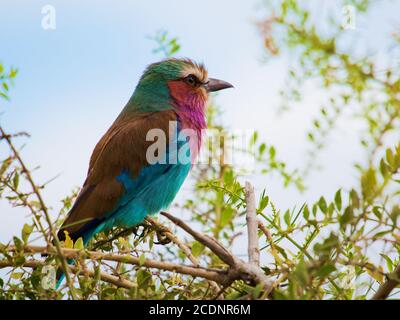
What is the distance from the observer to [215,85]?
4289mm

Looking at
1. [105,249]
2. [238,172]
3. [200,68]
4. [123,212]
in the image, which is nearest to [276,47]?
[238,172]

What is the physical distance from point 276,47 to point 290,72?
1.72 ft

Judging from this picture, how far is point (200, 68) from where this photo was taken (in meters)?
4.30

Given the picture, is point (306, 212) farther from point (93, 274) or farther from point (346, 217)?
point (93, 274)

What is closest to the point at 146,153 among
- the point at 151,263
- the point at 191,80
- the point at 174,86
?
the point at 174,86

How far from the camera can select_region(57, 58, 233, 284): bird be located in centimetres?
332

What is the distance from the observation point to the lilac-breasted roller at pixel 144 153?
332 centimetres

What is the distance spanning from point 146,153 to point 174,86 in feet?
2.17

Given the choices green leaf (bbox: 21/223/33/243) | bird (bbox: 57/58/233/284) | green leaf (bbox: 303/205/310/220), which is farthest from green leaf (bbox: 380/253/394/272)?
bird (bbox: 57/58/233/284)

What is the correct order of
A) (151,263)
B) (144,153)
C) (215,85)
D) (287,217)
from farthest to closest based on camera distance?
(215,85)
(144,153)
(287,217)
(151,263)

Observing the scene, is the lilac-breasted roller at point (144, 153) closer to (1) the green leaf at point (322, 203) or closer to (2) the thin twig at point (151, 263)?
(2) the thin twig at point (151, 263)

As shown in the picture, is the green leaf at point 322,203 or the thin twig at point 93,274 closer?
the green leaf at point 322,203

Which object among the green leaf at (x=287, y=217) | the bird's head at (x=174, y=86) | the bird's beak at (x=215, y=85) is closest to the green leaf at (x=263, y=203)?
the green leaf at (x=287, y=217)

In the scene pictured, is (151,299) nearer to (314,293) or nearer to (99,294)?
(99,294)
